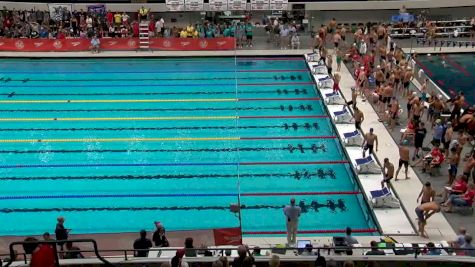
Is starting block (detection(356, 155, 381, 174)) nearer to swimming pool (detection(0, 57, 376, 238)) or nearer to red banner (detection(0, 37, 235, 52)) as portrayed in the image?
swimming pool (detection(0, 57, 376, 238))

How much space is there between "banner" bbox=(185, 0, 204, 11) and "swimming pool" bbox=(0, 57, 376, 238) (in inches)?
128

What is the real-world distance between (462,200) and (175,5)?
15039 millimetres

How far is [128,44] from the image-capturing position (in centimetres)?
2230

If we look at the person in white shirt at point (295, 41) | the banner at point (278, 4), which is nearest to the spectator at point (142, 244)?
the person in white shirt at point (295, 41)

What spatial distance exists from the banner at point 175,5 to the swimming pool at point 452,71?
884 cm

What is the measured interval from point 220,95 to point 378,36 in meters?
6.90

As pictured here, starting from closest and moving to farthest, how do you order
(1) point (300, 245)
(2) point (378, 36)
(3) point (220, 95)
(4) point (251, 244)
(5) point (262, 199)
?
1. (1) point (300, 245)
2. (4) point (251, 244)
3. (5) point (262, 199)
4. (3) point (220, 95)
5. (2) point (378, 36)

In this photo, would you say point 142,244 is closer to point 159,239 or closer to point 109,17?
point 159,239

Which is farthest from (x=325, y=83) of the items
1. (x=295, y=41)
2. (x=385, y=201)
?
(x=385, y=201)

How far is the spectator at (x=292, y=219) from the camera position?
1003 centimetres

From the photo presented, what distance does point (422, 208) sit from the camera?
10.5 meters

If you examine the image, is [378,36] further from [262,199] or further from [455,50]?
[262,199]

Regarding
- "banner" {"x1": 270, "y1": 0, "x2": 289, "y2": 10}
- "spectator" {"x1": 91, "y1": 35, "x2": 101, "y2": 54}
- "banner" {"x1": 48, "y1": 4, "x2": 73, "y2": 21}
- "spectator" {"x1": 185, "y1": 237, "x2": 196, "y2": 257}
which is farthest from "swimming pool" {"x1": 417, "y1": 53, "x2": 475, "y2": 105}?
"banner" {"x1": 48, "y1": 4, "x2": 73, "y2": 21}

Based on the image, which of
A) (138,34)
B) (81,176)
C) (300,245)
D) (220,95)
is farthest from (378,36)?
(300,245)
